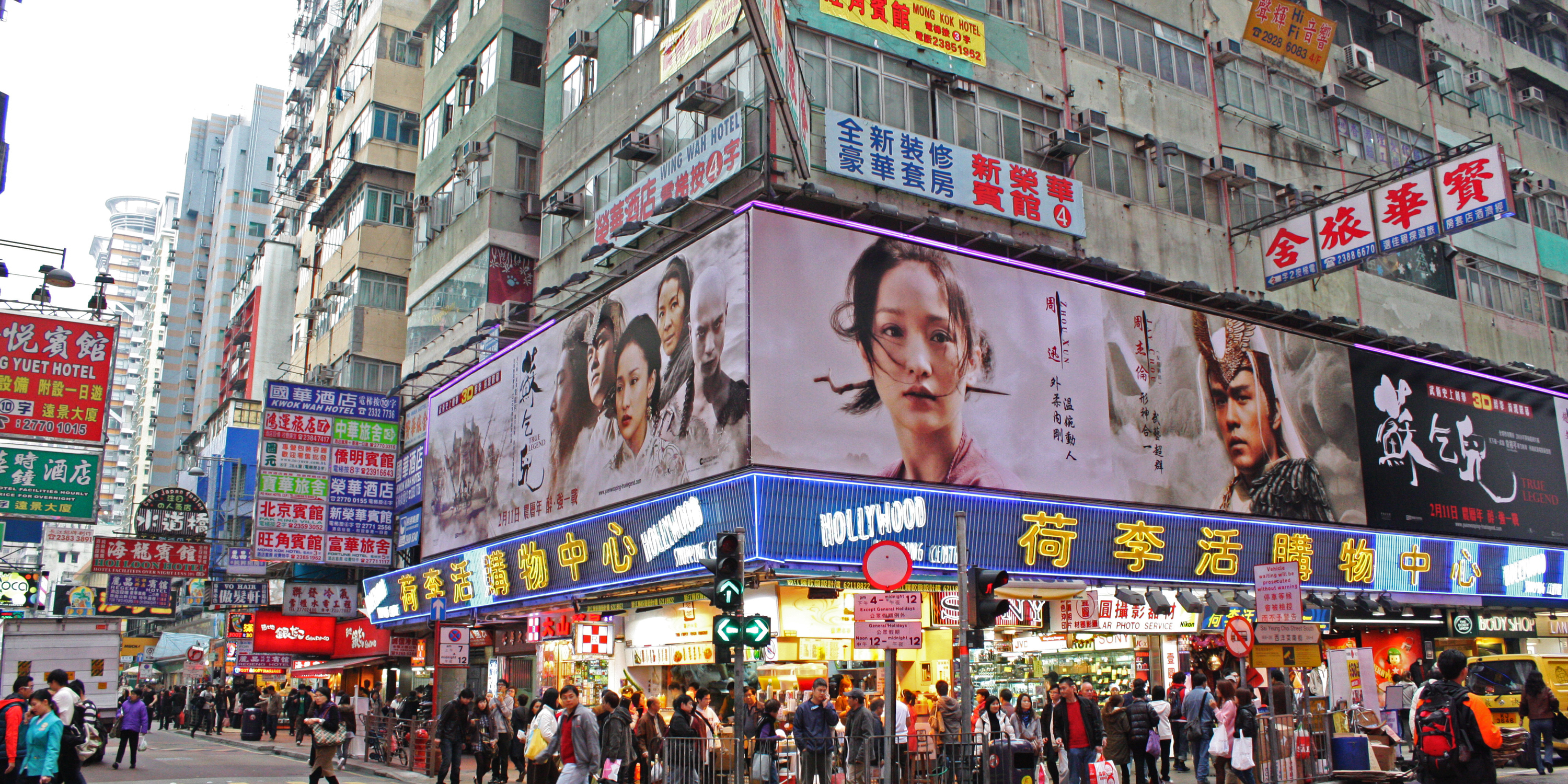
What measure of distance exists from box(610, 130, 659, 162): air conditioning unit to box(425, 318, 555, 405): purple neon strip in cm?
414

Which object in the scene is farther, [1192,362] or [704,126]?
[1192,362]

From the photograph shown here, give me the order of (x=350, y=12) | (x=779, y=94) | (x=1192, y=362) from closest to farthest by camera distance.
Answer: (x=779, y=94), (x=1192, y=362), (x=350, y=12)

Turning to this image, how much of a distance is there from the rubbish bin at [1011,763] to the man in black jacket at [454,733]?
7.92 metres

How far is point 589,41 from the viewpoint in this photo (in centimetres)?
2817

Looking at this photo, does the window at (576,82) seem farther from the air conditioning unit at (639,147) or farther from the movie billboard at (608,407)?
the movie billboard at (608,407)

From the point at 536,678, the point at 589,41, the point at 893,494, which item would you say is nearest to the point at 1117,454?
the point at 893,494

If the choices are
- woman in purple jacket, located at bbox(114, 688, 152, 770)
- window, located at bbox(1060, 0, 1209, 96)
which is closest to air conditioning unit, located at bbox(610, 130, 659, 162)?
window, located at bbox(1060, 0, 1209, 96)

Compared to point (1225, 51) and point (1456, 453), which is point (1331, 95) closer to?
point (1225, 51)

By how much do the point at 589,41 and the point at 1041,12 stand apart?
34.2ft

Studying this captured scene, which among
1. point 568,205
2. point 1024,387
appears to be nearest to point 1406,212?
point 1024,387

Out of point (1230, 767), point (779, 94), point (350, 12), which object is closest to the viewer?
point (1230, 767)

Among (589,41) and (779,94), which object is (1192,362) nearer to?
(779,94)

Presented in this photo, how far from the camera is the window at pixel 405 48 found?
141ft

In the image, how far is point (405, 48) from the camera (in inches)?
1706
